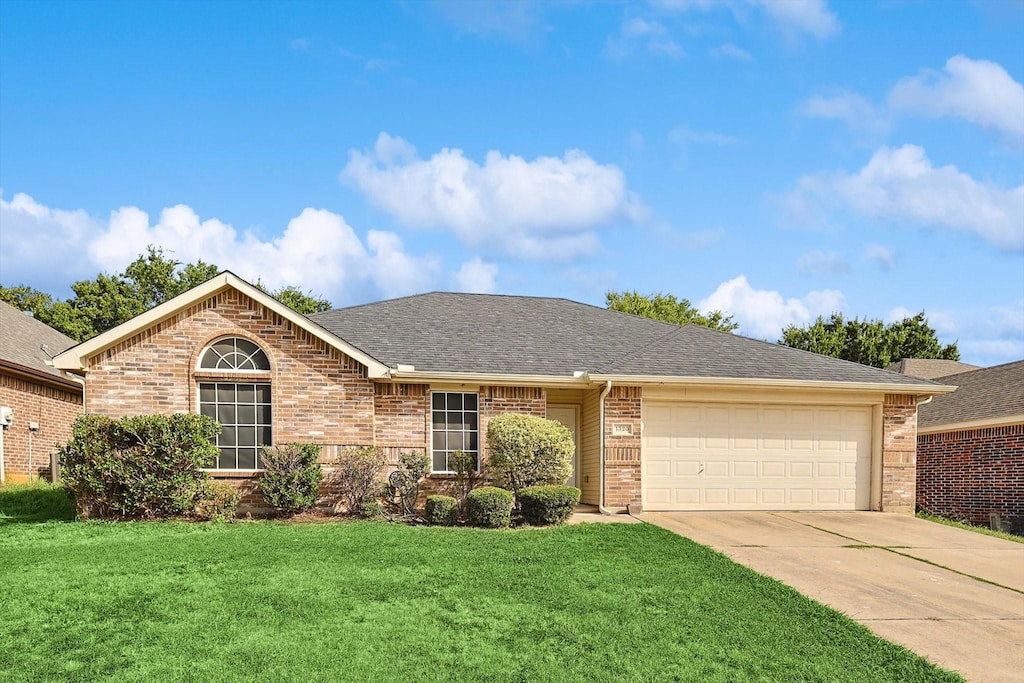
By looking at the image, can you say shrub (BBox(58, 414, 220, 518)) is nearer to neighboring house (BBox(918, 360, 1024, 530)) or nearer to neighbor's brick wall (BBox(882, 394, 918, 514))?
neighbor's brick wall (BBox(882, 394, 918, 514))

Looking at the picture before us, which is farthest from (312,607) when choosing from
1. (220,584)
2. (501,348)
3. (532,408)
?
(501,348)

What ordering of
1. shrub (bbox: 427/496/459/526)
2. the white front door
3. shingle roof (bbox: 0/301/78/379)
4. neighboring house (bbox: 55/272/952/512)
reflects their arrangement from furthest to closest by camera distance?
shingle roof (bbox: 0/301/78/379), the white front door, neighboring house (bbox: 55/272/952/512), shrub (bbox: 427/496/459/526)

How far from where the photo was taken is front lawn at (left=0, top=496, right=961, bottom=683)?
637cm

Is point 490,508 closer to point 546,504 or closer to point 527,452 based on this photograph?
point 546,504

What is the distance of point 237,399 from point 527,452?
5402 mm

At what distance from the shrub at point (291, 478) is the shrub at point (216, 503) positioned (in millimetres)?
555

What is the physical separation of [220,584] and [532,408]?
7.67 meters

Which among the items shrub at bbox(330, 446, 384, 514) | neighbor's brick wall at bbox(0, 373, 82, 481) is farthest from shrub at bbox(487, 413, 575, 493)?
neighbor's brick wall at bbox(0, 373, 82, 481)

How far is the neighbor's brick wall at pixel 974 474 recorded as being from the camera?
16.9 metres

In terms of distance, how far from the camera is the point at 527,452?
43.9ft

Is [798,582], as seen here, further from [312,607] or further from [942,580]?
[312,607]

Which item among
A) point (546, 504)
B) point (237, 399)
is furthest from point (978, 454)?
point (237, 399)

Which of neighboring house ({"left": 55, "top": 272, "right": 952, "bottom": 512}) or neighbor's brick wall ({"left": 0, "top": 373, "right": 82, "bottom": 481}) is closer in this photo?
neighboring house ({"left": 55, "top": 272, "right": 952, "bottom": 512})

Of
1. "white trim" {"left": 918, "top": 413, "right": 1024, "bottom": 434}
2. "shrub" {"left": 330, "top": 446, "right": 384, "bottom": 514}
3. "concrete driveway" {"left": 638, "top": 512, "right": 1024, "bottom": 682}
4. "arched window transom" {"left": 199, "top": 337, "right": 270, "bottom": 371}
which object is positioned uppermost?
"arched window transom" {"left": 199, "top": 337, "right": 270, "bottom": 371}
